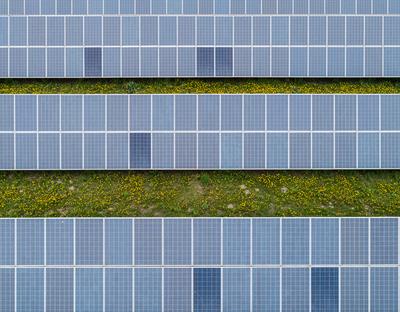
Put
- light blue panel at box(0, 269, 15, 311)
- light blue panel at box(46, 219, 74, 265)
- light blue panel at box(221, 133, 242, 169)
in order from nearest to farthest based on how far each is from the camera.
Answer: light blue panel at box(0, 269, 15, 311)
light blue panel at box(46, 219, 74, 265)
light blue panel at box(221, 133, 242, 169)

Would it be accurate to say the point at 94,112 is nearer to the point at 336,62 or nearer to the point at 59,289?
the point at 59,289

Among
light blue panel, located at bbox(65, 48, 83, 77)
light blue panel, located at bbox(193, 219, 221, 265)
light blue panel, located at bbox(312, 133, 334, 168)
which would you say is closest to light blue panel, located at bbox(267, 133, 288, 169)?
Answer: light blue panel, located at bbox(312, 133, 334, 168)

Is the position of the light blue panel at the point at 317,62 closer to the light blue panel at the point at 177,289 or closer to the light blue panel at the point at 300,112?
the light blue panel at the point at 300,112

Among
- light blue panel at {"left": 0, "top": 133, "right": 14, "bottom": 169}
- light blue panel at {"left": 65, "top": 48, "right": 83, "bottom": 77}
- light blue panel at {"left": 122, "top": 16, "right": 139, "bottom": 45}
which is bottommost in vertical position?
light blue panel at {"left": 0, "top": 133, "right": 14, "bottom": 169}

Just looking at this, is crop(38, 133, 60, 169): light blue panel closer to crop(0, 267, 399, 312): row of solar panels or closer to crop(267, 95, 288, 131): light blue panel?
crop(0, 267, 399, 312): row of solar panels

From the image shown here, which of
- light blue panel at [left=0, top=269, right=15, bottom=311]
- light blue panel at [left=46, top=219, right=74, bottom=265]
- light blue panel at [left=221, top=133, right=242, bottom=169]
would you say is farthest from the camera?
light blue panel at [left=221, top=133, right=242, bottom=169]

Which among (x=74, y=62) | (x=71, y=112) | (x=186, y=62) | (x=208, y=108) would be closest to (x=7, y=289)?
(x=71, y=112)

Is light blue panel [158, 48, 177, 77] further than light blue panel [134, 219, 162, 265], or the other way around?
light blue panel [158, 48, 177, 77]
